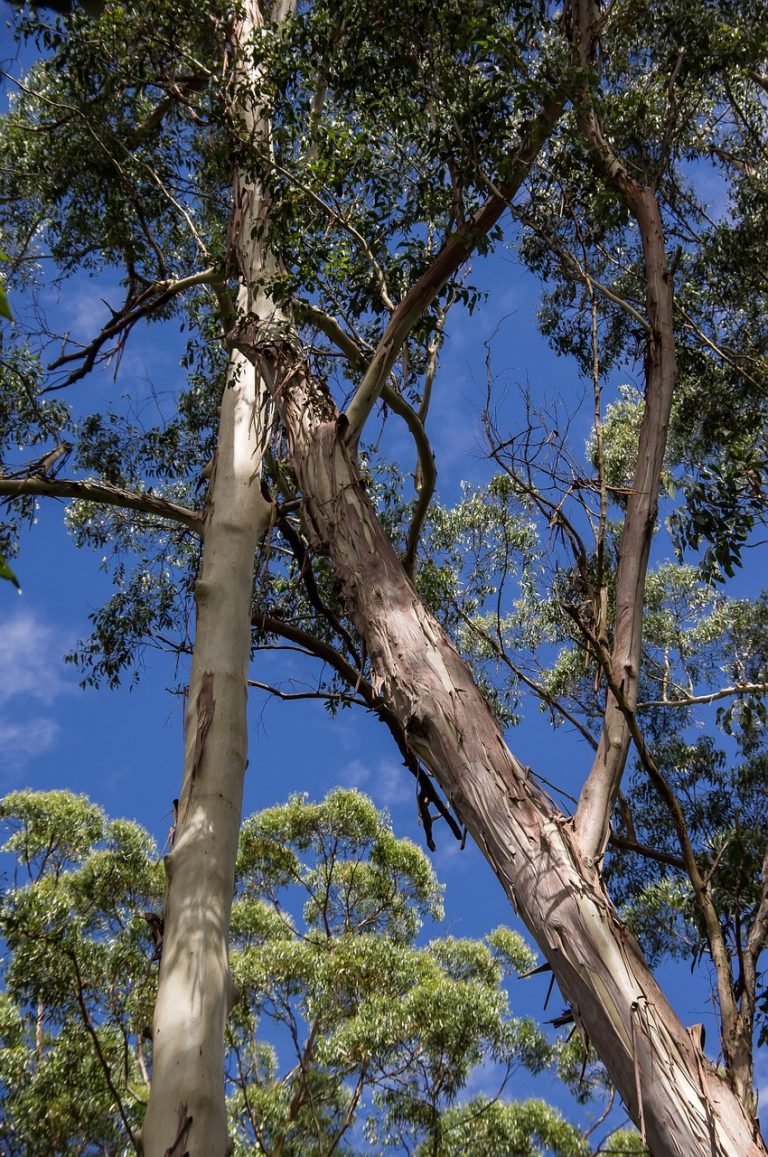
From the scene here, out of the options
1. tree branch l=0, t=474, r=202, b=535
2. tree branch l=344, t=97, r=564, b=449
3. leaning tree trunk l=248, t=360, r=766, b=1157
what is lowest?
leaning tree trunk l=248, t=360, r=766, b=1157

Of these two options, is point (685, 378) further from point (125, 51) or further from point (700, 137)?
point (125, 51)

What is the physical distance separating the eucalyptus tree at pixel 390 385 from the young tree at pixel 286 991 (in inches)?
93.3

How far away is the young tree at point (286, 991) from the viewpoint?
25.2 ft

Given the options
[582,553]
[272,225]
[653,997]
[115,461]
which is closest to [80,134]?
[115,461]

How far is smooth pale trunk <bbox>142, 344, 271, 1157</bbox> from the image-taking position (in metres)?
3.20

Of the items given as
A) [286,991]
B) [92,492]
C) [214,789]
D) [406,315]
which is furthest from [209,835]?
[286,991]

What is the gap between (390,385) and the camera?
4191 millimetres

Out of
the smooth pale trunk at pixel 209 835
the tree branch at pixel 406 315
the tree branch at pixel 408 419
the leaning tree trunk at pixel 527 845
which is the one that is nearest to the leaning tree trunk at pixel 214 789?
the smooth pale trunk at pixel 209 835

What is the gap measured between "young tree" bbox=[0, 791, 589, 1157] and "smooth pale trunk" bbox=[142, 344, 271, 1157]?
2.89m

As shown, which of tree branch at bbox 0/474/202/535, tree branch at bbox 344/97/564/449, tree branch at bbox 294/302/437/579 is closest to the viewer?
tree branch at bbox 344/97/564/449

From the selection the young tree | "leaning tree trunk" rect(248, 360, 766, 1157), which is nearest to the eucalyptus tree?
"leaning tree trunk" rect(248, 360, 766, 1157)

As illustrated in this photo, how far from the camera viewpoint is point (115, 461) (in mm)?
8312

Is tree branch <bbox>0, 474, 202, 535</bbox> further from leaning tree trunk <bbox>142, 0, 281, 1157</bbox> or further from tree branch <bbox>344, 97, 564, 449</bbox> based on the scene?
tree branch <bbox>344, 97, 564, 449</bbox>

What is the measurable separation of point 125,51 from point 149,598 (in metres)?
3.59
